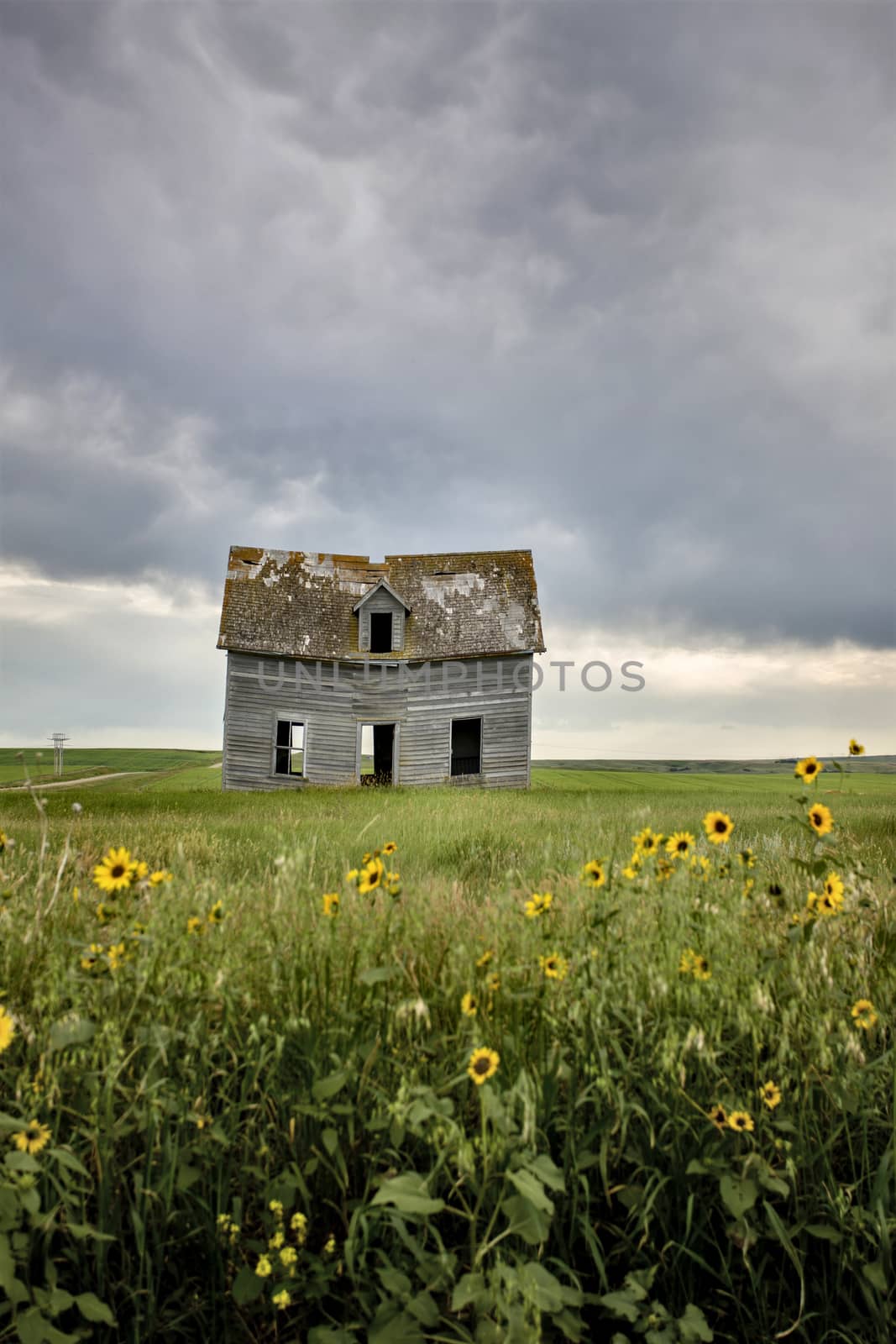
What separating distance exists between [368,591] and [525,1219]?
25986mm

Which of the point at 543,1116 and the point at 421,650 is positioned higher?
the point at 421,650

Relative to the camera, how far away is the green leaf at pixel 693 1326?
1.95 m

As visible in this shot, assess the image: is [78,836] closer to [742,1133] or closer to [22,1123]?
[22,1123]

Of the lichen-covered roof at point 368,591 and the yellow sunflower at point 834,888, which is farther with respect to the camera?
the lichen-covered roof at point 368,591

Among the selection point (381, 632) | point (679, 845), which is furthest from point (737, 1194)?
point (381, 632)

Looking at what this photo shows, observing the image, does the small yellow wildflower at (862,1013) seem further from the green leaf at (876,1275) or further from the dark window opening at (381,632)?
the dark window opening at (381,632)

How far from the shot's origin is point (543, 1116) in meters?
2.31

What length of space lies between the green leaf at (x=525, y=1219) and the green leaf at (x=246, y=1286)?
695 millimetres

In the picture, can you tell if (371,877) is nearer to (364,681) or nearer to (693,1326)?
(693,1326)

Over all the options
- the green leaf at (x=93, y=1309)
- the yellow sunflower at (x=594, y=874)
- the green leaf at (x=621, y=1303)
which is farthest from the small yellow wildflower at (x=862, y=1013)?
the green leaf at (x=93, y=1309)

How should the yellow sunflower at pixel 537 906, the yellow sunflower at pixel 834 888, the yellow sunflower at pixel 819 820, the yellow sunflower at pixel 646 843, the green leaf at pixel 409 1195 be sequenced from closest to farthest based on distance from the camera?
the green leaf at pixel 409 1195 → the yellow sunflower at pixel 537 906 → the yellow sunflower at pixel 834 888 → the yellow sunflower at pixel 819 820 → the yellow sunflower at pixel 646 843

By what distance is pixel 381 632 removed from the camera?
91.1 ft

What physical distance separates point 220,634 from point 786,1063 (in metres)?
24.5

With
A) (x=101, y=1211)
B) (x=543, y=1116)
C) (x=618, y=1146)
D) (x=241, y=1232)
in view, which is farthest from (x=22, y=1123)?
(x=618, y=1146)
